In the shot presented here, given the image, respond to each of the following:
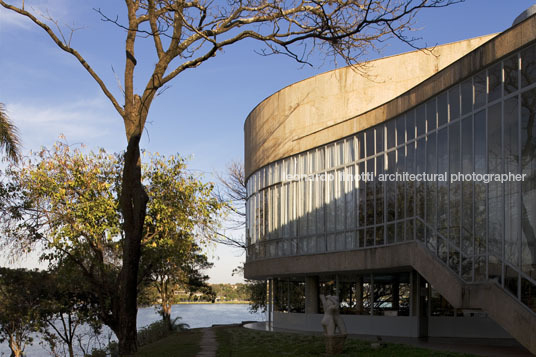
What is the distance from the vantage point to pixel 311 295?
2958 cm

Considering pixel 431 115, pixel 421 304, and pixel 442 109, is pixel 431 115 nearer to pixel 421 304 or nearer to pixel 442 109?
pixel 442 109

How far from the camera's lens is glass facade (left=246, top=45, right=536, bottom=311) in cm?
1323

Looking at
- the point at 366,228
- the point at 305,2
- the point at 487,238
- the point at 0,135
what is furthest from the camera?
the point at 366,228

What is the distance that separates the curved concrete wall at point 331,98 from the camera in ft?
88.1

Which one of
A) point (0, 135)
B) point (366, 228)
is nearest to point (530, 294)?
point (366, 228)

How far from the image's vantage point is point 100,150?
26.6 meters

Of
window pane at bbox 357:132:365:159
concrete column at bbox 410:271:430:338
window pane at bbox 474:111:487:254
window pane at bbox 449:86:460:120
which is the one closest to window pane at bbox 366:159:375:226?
window pane at bbox 357:132:365:159

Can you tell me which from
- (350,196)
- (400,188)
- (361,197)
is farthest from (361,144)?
(400,188)

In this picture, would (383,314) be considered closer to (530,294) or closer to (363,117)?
Result: (363,117)

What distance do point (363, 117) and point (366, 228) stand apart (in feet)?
14.2

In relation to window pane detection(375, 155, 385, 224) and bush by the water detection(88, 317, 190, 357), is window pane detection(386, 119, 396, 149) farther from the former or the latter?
bush by the water detection(88, 317, 190, 357)

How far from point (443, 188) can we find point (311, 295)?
13.3 metres

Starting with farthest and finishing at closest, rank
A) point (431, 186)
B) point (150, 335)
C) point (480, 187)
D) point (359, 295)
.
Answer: point (150, 335)
point (359, 295)
point (431, 186)
point (480, 187)

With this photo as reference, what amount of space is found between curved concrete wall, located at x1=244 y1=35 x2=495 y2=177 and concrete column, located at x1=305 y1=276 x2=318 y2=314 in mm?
6251
